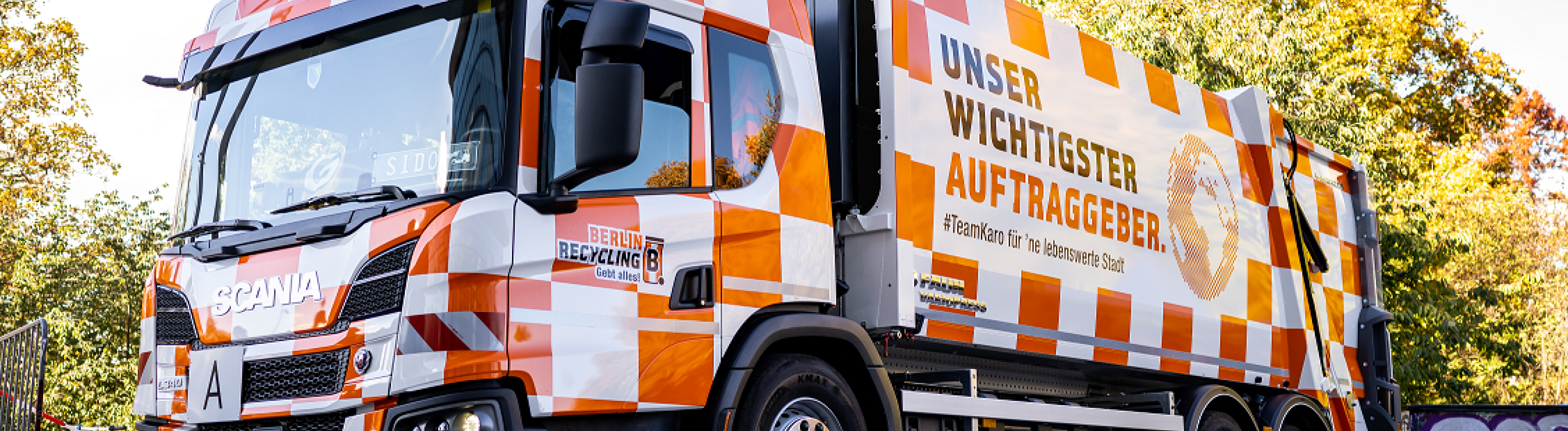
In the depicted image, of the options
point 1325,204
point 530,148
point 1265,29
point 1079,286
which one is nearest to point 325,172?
point 530,148

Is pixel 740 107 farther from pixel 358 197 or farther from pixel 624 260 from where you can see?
pixel 358 197

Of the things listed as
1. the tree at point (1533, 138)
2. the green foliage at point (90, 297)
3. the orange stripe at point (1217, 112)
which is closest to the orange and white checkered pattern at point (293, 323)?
the orange stripe at point (1217, 112)

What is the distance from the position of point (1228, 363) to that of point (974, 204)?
8.90ft

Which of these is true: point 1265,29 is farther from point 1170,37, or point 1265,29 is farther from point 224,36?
point 224,36

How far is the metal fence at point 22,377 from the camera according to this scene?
19.5 feet

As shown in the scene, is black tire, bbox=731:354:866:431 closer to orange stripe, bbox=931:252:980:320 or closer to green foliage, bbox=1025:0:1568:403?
orange stripe, bbox=931:252:980:320

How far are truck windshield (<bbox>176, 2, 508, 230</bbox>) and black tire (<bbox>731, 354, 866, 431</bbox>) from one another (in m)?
1.30

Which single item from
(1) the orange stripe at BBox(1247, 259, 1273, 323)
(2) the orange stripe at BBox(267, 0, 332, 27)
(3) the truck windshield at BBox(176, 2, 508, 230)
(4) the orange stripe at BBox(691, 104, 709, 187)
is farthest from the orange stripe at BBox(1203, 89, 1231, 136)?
(2) the orange stripe at BBox(267, 0, 332, 27)

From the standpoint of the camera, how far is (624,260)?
166 inches

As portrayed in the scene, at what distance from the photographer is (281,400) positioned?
401cm

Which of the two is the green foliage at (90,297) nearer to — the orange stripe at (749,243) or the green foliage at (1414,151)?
the green foliage at (1414,151)

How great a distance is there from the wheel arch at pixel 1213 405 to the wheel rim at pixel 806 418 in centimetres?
295

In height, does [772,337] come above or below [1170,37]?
below

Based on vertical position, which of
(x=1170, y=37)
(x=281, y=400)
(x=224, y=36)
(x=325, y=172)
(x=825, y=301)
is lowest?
(x=281, y=400)
